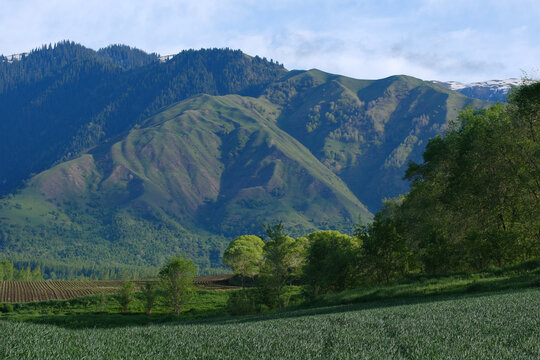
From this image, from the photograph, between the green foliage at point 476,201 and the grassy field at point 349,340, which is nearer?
the grassy field at point 349,340

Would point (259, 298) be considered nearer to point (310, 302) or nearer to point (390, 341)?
point (310, 302)

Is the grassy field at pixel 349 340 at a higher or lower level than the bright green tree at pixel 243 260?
higher

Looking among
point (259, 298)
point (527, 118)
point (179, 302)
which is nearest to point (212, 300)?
point (179, 302)

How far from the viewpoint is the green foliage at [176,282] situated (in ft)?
286

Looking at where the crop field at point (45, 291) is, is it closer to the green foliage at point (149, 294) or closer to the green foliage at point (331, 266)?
the green foliage at point (149, 294)

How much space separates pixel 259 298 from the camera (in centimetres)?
7525

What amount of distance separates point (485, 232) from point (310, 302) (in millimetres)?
22303

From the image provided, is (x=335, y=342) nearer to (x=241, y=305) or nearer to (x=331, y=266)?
(x=241, y=305)

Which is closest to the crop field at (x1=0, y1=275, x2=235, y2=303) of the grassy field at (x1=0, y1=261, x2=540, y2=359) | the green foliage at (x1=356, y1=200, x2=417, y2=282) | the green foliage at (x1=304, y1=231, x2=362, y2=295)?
the green foliage at (x1=304, y1=231, x2=362, y2=295)

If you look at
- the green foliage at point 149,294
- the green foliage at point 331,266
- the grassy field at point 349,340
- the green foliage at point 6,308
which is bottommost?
the green foliage at point 6,308

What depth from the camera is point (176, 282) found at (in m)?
87.0

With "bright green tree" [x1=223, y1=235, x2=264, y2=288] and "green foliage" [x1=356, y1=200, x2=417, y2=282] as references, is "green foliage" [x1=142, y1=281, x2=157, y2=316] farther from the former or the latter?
"bright green tree" [x1=223, y1=235, x2=264, y2=288]

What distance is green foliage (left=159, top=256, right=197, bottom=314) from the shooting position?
87062mm

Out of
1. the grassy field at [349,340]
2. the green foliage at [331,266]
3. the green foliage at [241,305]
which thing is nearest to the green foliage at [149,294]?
the green foliage at [241,305]
